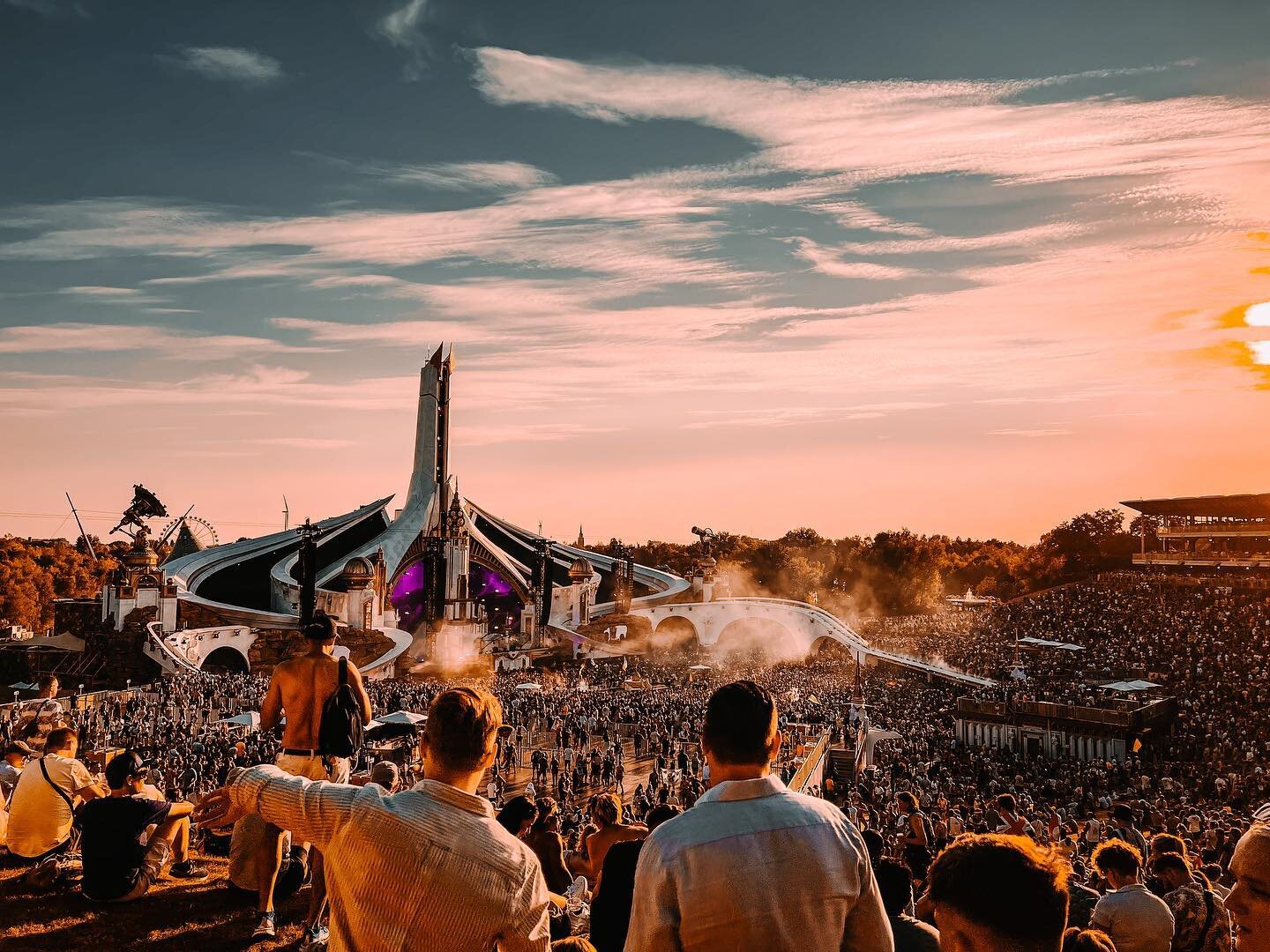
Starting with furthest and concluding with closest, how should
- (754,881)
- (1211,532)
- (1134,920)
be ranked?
(1211,532)
(1134,920)
(754,881)

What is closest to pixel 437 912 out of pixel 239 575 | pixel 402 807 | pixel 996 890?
pixel 402 807

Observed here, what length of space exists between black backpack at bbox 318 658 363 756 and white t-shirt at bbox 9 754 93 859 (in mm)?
2532

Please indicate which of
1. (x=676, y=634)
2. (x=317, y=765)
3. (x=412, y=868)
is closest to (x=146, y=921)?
(x=317, y=765)

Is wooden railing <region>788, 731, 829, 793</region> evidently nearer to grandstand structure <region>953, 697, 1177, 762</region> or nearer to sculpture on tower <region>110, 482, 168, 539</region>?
grandstand structure <region>953, 697, 1177, 762</region>

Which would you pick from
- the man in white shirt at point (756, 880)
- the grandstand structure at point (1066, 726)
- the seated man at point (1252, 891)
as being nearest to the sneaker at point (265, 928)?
the man in white shirt at point (756, 880)

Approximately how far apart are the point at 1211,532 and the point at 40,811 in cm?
6841

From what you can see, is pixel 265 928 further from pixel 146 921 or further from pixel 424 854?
pixel 424 854

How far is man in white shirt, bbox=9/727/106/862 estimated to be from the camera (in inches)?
227

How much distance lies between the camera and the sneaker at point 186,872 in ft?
18.9

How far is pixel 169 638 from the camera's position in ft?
115

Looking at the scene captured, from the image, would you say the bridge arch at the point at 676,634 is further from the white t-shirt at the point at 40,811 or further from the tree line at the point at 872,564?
the white t-shirt at the point at 40,811

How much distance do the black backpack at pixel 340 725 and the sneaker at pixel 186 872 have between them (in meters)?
2.06

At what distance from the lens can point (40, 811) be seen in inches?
227

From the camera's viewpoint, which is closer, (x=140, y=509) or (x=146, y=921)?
(x=146, y=921)
